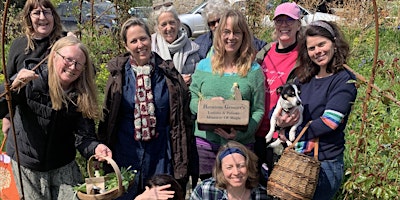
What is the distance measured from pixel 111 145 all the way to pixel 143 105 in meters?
0.36

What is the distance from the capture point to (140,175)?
3.14 m

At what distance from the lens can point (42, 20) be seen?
3389 mm

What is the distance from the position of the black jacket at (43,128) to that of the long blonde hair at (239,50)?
89 cm

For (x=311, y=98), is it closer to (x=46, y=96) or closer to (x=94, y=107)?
(x=94, y=107)

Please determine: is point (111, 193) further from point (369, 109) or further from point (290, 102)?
point (369, 109)

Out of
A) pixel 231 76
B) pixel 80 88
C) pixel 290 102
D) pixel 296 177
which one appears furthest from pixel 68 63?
pixel 296 177

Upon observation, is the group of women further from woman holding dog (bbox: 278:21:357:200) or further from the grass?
the grass

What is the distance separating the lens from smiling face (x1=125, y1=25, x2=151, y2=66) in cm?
300

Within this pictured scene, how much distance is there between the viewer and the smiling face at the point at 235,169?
295 cm

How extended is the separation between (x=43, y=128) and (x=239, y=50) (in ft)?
4.26

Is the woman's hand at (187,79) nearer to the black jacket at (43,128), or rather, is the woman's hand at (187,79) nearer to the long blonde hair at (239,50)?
the long blonde hair at (239,50)

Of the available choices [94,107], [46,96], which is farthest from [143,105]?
[46,96]

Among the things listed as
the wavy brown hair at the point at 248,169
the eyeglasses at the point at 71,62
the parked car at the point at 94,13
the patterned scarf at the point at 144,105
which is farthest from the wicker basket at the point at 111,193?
the parked car at the point at 94,13

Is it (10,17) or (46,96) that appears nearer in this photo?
(46,96)
